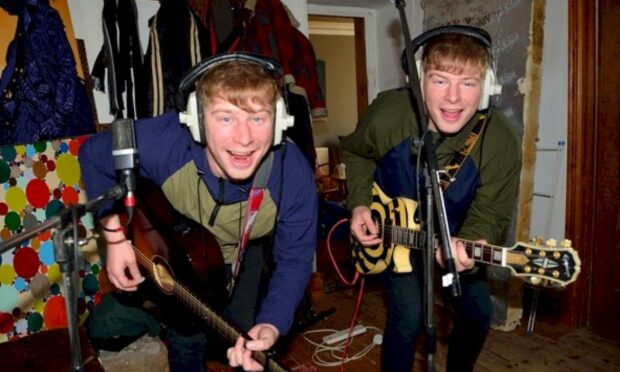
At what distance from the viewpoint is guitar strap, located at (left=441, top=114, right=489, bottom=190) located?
6.28 ft

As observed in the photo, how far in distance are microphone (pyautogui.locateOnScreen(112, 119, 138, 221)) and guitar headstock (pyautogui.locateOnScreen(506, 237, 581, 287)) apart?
4.17 ft

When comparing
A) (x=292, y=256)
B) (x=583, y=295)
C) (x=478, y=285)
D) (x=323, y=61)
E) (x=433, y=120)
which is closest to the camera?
(x=292, y=256)

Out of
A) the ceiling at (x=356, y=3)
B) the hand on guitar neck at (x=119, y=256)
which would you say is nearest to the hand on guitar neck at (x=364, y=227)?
the hand on guitar neck at (x=119, y=256)

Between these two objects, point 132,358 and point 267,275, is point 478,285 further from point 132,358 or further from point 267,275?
point 132,358

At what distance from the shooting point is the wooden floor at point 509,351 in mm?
2605

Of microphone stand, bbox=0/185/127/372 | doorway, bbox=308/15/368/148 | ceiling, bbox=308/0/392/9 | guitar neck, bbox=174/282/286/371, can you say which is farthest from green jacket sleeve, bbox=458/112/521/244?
doorway, bbox=308/15/368/148

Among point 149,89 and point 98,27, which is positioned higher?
point 98,27

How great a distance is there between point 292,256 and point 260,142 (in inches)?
18.4

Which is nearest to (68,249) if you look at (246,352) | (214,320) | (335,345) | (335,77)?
(246,352)

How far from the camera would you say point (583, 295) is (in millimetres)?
2967

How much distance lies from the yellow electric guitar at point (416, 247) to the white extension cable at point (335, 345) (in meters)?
0.80

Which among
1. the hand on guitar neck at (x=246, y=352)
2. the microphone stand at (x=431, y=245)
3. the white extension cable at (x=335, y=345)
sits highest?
the microphone stand at (x=431, y=245)

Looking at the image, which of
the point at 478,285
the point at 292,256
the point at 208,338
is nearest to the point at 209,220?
the point at 292,256

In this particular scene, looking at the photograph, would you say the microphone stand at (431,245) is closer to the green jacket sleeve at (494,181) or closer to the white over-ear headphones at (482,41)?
the white over-ear headphones at (482,41)
